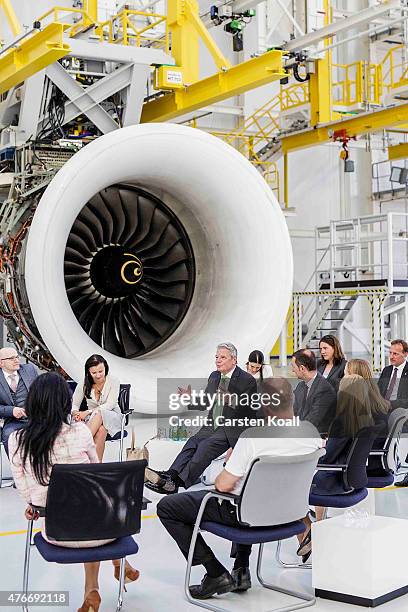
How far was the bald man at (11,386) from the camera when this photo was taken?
6280 mm

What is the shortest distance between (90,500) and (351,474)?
1.60 m

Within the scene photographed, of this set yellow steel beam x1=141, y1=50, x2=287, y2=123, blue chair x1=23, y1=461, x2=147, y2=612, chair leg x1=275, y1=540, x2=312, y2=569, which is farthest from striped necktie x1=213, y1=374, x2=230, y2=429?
yellow steel beam x1=141, y1=50, x2=287, y2=123

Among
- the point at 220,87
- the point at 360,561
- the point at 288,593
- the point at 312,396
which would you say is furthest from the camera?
the point at 220,87

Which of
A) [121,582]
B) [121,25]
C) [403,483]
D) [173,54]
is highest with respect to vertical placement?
[121,25]

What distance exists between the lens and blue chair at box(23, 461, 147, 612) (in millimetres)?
3557

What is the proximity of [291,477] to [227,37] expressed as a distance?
17678mm

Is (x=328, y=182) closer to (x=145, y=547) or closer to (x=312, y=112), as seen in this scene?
(x=312, y=112)

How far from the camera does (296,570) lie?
4641mm

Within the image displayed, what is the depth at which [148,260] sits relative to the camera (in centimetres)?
923

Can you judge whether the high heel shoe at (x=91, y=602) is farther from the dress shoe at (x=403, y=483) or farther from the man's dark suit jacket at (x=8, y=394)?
the dress shoe at (x=403, y=483)

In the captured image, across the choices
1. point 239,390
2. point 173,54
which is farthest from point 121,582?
point 173,54

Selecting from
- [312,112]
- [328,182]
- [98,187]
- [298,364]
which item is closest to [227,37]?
[328,182]

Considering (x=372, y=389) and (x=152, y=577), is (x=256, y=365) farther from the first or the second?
(x=152, y=577)

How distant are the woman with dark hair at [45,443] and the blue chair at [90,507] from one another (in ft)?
0.71
